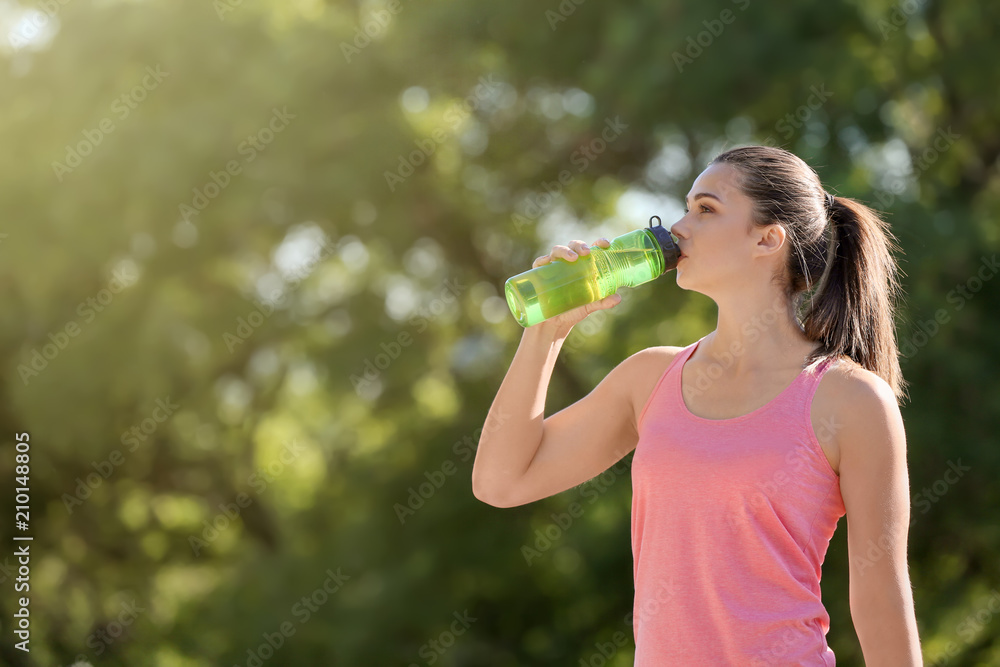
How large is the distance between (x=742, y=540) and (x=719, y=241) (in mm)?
456

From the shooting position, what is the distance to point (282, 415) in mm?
7449

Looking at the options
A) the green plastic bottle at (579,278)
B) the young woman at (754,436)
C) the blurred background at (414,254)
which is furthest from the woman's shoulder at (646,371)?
the blurred background at (414,254)

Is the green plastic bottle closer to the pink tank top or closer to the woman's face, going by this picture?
the woman's face

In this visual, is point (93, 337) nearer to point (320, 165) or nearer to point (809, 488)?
point (320, 165)

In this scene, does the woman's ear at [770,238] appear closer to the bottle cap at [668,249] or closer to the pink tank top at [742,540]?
the bottle cap at [668,249]

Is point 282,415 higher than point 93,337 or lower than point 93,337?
lower

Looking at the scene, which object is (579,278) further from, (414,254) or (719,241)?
(414,254)

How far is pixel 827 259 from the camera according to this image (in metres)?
1.56

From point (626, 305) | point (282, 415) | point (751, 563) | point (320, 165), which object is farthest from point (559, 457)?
point (282, 415)

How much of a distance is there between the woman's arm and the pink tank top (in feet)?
0.13

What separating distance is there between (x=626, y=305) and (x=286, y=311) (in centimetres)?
215

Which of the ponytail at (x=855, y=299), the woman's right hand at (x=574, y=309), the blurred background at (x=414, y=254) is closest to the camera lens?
the ponytail at (x=855, y=299)

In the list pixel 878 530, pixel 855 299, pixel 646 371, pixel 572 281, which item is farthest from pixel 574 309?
pixel 878 530

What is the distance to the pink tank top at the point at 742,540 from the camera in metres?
1.28
